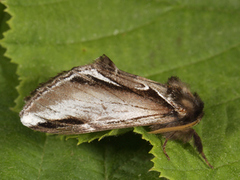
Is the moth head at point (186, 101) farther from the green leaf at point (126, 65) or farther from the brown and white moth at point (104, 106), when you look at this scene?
the green leaf at point (126, 65)

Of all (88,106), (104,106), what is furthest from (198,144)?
(88,106)

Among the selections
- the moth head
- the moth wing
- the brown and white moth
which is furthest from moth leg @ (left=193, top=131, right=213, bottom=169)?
the moth wing

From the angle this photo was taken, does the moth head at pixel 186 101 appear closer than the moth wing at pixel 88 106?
No

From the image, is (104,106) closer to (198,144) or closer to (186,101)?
(186,101)

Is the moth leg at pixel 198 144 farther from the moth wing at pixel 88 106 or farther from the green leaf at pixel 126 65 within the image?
the moth wing at pixel 88 106

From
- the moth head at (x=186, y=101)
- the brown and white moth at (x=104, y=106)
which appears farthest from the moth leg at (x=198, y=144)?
the moth head at (x=186, y=101)

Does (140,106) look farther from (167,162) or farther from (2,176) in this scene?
(2,176)

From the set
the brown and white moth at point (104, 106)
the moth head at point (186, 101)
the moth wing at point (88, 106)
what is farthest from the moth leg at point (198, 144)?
the moth wing at point (88, 106)

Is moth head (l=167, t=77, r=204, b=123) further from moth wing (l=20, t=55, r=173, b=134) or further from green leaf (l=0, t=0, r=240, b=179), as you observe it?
green leaf (l=0, t=0, r=240, b=179)

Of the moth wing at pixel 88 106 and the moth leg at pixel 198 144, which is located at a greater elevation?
the moth wing at pixel 88 106
